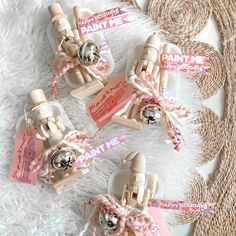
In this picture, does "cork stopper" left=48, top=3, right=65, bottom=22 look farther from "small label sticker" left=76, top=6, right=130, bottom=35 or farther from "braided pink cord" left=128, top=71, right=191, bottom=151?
"braided pink cord" left=128, top=71, right=191, bottom=151

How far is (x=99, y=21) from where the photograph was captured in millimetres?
688

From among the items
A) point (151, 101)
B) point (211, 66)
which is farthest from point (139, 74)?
point (211, 66)

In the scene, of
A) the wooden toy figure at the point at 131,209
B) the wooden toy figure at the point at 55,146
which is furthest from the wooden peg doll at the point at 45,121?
the wooden toy figure at the point at 131,209

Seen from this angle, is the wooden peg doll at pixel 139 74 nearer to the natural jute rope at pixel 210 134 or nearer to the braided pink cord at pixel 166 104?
the braided pink cord at pixel 166 104

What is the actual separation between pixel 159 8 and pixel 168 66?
115 mm

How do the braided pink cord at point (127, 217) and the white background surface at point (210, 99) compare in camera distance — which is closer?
the braided pink cord at point (127, 217)

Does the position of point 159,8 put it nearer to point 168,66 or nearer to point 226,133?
point 168,66

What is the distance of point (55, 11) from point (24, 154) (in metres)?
0.21

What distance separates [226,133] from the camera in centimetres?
75

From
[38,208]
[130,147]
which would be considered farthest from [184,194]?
[38,208]

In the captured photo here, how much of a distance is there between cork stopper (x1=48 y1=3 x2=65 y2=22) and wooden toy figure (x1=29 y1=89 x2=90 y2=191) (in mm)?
107

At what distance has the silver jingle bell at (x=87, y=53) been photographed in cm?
66

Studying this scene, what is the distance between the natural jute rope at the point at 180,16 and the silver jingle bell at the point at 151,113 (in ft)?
0.45

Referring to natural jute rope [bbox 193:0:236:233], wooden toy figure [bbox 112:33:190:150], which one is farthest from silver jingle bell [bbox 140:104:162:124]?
natural jute rope [bbox 193:0:236:233]
